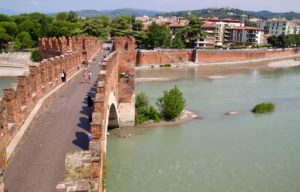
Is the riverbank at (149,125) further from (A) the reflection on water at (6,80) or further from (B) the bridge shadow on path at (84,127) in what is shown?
(A) the reflection on water at (6,80)

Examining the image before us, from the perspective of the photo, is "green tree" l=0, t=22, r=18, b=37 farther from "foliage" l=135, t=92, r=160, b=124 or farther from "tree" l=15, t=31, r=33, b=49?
"foliage" l=135, t=92, r=160, b=124

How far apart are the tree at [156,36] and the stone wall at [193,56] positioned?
3.53 m

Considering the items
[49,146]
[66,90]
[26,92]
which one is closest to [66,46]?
[66,90]

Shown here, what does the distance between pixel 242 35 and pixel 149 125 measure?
75.1 m

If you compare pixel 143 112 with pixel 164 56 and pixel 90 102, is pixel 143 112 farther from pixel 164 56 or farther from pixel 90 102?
pixel 164 56

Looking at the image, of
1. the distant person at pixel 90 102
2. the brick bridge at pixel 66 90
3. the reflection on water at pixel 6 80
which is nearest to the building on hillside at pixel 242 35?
the reflection on water at pixel 6 80

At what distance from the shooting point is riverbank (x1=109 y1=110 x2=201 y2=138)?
72.5ft

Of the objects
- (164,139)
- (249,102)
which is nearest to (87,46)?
(164,139)

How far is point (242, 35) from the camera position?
93312 millimetres

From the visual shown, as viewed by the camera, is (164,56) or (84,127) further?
(164,56)

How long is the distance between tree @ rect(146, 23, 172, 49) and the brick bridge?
37290mm

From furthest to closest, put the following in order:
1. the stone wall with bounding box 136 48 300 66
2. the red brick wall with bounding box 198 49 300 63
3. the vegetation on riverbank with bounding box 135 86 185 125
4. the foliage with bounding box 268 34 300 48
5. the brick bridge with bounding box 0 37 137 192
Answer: the foliage with bounding box 268 34 300 48 < the red brick wall with bounding box 198 49 300 63 < the stone wall with bounding box 136 48 300 66 < the vegetation on riverbank with bounding box 135 86 185 125 < the brick bridge with bounding box 0 37 137 192

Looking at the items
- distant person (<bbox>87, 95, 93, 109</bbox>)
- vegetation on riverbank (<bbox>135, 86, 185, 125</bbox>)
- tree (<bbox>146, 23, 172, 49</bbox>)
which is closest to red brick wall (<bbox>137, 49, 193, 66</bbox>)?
tree (<bbox>146, 23, 172, 49</bbox>)

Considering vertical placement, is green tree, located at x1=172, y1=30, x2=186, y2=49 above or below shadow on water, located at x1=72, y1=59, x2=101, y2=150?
below
